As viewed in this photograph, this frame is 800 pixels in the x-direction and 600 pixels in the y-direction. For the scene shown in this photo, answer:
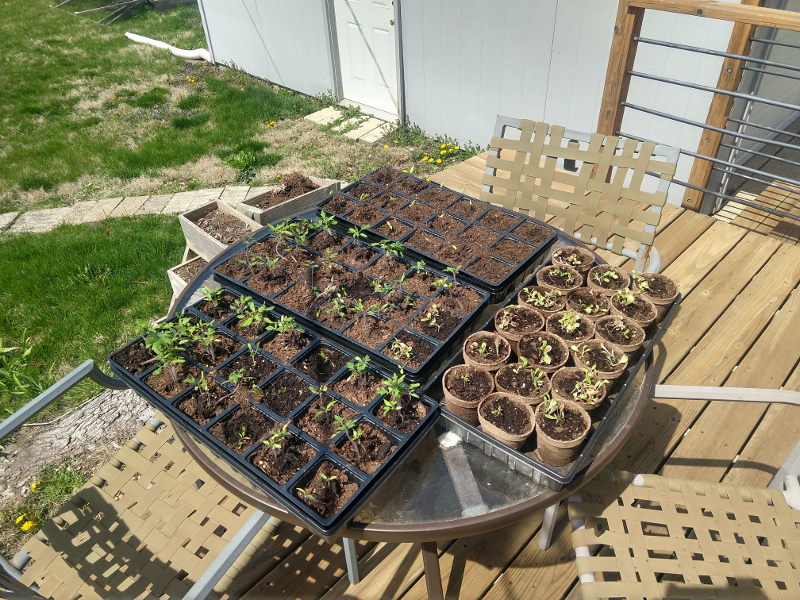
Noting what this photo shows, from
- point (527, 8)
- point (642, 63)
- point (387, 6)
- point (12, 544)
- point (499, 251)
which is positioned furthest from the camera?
point (387, 6)

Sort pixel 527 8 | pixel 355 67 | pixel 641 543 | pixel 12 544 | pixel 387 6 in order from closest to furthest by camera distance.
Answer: pixel 641 543 → pixel 12 544 → pixel 527 8 → pixel 387 6 → pixel 355 67

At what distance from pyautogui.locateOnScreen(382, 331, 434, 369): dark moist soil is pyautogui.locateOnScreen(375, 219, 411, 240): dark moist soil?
1.85 ft

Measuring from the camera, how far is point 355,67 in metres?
5.74

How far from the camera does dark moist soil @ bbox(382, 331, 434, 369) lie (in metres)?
1.58

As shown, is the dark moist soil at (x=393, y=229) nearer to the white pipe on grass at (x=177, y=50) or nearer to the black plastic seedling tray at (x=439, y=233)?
the black plastic seedling tray at (x=439, y=233)

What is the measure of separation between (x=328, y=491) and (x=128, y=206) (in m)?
4.13

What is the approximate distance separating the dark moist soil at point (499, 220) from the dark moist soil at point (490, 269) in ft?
0.90

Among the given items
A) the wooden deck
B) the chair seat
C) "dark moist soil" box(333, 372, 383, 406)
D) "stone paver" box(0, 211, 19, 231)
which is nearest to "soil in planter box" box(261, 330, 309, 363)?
"dark moist soil" box(333, 372, 383, 406)

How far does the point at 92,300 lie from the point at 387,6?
3.64 m

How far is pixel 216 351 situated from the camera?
169cm

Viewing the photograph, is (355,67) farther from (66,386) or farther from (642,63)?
(66,386)

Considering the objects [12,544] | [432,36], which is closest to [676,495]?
[12,544]

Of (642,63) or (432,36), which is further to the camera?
(432,36)

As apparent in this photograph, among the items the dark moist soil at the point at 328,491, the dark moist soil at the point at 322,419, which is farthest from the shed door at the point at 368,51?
the dark moist soil at the point at 328,491
